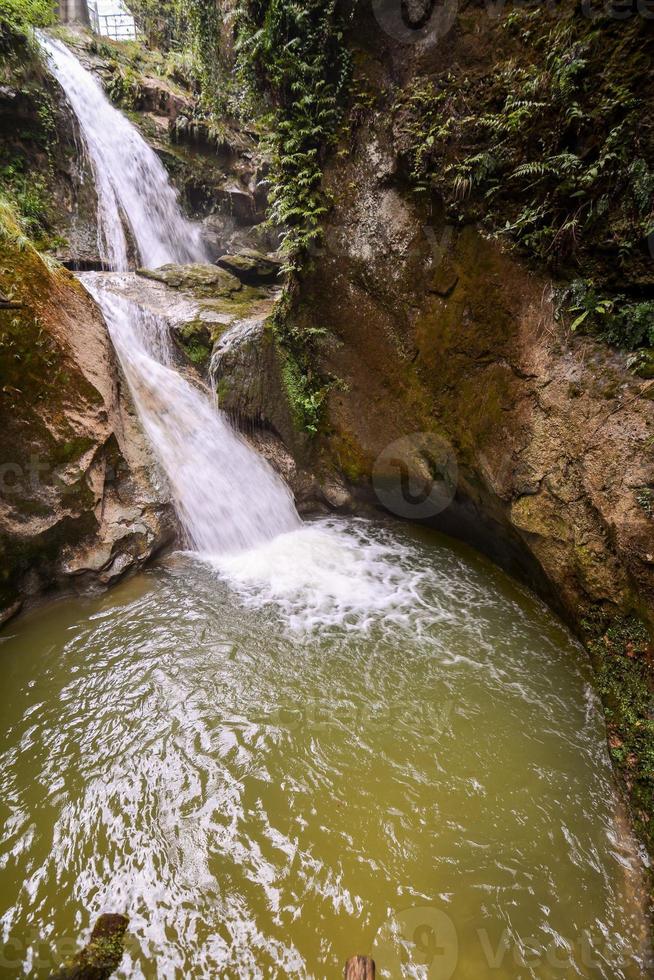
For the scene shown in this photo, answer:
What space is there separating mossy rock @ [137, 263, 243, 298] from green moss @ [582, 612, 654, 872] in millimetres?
9494

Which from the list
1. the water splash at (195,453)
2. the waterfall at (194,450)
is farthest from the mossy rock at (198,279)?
the water splash at (195,453)

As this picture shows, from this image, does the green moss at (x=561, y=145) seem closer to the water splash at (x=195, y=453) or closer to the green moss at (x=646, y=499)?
the green moss at (x=646, y=499)

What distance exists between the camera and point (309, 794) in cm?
309

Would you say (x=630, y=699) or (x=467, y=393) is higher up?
(x=467, y=393)

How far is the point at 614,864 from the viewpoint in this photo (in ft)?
9.08

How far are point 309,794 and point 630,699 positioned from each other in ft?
9.01

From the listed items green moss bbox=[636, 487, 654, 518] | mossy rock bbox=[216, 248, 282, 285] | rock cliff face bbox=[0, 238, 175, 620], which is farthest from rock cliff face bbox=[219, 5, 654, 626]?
mossy rock bbox=[216, 248, 282, 285]

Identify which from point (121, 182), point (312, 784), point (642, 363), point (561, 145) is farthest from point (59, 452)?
point (121, 182)

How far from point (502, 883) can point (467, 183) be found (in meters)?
6.70

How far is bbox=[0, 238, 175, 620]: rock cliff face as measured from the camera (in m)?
4.67

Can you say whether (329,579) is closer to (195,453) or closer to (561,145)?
(195,453)

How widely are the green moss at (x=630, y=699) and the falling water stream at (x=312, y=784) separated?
0.53ft

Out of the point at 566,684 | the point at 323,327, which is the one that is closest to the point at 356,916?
the point at 566,684

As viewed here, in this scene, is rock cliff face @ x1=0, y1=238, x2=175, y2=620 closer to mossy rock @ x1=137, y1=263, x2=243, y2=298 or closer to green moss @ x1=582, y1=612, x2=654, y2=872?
mossy rock @ x1=137, y1=263, x2=243, y2=298
